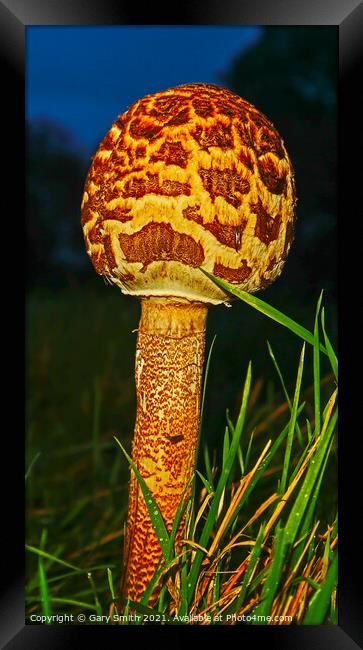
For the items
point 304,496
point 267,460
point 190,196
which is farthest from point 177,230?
point 304,496

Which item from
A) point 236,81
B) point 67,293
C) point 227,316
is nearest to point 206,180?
point 227,316

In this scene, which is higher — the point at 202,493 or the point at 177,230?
the point at 177,230

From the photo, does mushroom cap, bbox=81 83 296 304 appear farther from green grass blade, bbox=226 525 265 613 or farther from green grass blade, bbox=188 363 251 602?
green grass blade, bbox=226 525 265 613

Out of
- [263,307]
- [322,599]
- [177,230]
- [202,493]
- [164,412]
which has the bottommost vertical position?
[322,599]

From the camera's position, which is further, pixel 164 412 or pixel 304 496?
pixel 164 412
